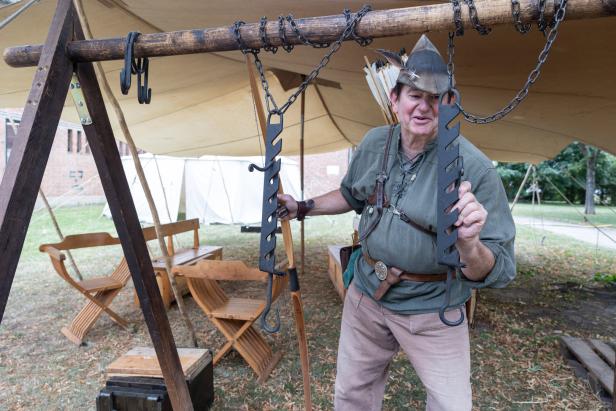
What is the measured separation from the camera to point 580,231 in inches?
449

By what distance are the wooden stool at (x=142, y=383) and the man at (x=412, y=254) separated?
98 cm

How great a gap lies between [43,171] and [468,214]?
137 centimetres

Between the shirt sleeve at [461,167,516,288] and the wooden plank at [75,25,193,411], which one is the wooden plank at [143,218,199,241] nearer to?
the wooden plank at [75,25,193,411]

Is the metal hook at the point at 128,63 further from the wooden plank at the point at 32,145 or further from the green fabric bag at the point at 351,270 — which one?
the green fabric bag at the point at 351,270

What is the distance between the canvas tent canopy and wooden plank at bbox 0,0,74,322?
1062mm

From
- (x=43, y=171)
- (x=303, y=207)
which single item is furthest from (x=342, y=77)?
(x=43, y=171)

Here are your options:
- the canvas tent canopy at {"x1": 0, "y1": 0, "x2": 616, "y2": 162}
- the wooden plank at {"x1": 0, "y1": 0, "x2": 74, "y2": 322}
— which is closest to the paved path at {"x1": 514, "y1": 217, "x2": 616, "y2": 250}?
the canvas tent canopy at {"x1": 0, "y1": 0, "x2": 616, "y2": 162}

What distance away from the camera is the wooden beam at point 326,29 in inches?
43.1

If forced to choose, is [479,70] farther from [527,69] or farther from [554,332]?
[554,332]

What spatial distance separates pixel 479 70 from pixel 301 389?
2.58 metres

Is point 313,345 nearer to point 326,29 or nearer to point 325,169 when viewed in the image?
point 326,29

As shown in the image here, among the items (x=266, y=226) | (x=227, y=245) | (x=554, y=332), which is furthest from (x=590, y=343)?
(x=227, y=245)

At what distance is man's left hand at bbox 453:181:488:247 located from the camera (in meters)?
0.93

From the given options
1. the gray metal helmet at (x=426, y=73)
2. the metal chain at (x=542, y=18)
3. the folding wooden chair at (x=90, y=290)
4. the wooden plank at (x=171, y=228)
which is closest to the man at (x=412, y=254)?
the gray metal helmet at (x=426, y=73)
